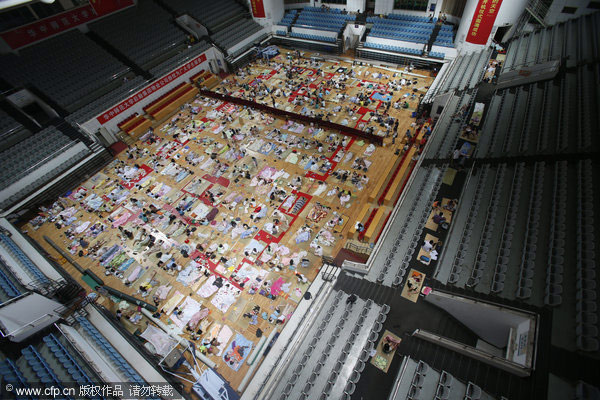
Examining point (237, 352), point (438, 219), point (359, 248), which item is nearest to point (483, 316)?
point (438, 219)

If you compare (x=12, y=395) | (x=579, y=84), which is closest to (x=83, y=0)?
(x=12, y=395)

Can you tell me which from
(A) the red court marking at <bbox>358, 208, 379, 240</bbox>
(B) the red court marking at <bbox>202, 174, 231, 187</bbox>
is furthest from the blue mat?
(B) the red court marking at <bbox>202, 174, 231, 187</bbox>

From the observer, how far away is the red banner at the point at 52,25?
20.5 m

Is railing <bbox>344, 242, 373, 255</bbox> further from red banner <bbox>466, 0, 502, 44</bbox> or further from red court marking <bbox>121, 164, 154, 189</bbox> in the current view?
red banner <bbox>466, 0, 502, 44</bbox>

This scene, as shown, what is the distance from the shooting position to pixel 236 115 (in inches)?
888

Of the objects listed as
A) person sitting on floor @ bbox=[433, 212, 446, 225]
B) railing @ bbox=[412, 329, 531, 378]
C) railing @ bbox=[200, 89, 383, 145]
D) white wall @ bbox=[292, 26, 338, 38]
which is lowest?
railing @ bbox=[412, 329, 531, 378]

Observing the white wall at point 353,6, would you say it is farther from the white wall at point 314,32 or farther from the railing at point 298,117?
the railing at point 298,117

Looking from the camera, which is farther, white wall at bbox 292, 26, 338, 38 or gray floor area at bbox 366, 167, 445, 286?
white wall at bbox 292, 26, 338, 38

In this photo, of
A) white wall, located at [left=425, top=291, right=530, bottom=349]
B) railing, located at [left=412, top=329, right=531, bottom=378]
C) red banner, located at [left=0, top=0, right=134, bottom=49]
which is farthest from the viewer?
red banner, located at [left=0, top=0, right=134, bottom=49]

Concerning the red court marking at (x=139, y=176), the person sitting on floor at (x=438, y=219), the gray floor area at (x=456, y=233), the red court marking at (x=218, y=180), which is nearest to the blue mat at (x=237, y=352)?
the gray floor area at (x=456, y=233)

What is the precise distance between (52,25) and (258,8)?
1873 centimetres

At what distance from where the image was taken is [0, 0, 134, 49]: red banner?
2048 cm

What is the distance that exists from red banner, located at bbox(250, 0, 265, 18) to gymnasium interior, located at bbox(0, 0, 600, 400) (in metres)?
0.27

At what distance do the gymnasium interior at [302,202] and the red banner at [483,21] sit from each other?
Result: 10 cm
